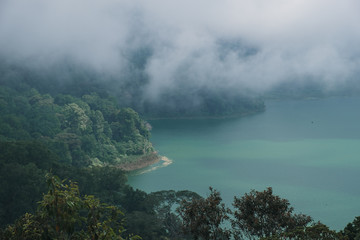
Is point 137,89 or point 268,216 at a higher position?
point 137,89

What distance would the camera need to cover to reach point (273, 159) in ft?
118

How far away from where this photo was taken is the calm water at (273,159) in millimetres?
27172

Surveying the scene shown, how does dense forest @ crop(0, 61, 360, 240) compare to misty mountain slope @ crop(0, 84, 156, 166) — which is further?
misty mountain slope @ crop(0, 84, 156, 166)

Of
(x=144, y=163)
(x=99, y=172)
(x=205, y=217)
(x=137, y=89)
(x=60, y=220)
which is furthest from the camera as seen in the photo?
(x=137, y=89)

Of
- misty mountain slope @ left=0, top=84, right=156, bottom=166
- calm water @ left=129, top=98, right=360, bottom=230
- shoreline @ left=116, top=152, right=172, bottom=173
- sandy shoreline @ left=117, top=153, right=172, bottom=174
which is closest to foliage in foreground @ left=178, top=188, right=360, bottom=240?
calm water @ left=129, top=98, right=360, bottom=230

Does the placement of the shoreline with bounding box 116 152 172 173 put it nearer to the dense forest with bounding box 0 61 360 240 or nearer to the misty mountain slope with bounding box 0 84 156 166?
the dense forest with bounding box 0 61 360 240

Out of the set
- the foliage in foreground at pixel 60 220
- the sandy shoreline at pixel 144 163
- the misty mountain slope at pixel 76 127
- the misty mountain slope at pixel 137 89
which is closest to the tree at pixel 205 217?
the foliage in foreground at pixel 60 220

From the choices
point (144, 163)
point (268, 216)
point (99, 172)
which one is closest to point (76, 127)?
point (144, 163)

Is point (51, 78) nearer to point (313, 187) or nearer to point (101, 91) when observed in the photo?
point (101, 91)

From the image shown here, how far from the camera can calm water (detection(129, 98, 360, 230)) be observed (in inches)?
1070

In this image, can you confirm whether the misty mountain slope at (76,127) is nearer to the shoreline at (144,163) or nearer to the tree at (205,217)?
the shoreline at (144,163)

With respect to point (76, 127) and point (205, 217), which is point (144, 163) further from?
point (205, 217)

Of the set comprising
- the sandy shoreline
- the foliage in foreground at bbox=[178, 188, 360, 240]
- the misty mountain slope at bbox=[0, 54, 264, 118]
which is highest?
the misty mountain slope at bbox=[0, 54, 264, 118]

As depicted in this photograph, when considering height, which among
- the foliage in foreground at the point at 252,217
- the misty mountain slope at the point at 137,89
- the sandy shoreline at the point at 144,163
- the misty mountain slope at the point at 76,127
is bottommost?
the sandy shoreline at the point at 144,163
